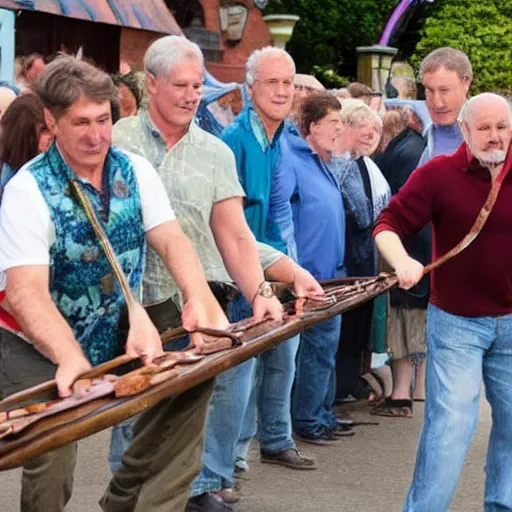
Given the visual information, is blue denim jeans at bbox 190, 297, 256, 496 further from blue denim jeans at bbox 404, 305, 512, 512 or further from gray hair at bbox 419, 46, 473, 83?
gray hair at bbox 419, 46, 473, 83

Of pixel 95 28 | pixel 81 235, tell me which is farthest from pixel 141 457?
pixel 95 28

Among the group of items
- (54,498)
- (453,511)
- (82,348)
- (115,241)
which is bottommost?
(453,511)

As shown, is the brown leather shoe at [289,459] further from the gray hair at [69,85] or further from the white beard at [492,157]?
the gray hair at [69,85]

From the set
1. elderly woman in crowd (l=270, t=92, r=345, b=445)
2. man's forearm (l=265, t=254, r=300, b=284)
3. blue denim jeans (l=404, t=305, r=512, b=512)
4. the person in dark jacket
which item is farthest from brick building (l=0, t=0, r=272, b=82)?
blue denim jeans (l=404, t=305, r=512, b=512)

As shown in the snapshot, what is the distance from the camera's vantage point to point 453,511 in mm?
8484

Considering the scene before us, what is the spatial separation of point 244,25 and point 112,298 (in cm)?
2998

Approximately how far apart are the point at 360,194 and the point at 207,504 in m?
3.62

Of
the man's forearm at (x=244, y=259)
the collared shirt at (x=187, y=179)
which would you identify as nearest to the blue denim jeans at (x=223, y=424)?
the collared shirt at (x=187, y=179)

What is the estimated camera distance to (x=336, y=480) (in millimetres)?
9258

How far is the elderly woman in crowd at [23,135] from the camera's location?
8.02 meters

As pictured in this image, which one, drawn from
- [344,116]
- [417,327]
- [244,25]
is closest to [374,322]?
[417,327]

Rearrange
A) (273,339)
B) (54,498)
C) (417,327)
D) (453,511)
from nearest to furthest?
1. (273,339)
2. (54,498)
3. (453,511)
4. (417,327)

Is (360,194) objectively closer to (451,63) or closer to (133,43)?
(451,63)

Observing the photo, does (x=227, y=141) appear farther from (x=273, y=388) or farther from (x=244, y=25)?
(x=244, y=25)
